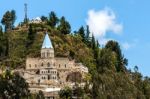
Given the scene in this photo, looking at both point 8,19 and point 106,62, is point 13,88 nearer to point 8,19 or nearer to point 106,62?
point 106,62

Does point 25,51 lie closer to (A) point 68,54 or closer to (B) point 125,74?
(A) point 68,54

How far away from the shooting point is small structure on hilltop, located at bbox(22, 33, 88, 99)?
12800 centimetres

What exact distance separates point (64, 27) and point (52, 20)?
4260mm

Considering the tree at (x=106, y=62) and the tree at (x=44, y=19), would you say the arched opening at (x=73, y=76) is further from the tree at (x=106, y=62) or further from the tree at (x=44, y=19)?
the tree at (x=44, y=19)

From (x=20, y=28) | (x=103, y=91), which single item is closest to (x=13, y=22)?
(x=20, y=28)

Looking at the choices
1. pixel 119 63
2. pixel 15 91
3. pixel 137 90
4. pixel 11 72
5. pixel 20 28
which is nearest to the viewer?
pixel 15 91

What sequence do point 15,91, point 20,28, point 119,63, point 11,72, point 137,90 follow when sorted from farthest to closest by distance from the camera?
point 20,28, point 119,63, point 137,90, point 11,72, point 15,91

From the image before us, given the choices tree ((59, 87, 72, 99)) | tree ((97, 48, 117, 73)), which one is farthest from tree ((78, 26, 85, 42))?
tree ((59, 87, 72, 99))

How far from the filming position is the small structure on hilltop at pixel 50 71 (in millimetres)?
128000

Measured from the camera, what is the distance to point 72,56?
467 feet

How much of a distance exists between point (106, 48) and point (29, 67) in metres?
21.4

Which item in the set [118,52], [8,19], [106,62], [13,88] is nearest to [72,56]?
[106,62]

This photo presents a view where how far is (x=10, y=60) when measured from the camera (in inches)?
5438

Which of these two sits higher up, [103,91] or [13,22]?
[13,22]
